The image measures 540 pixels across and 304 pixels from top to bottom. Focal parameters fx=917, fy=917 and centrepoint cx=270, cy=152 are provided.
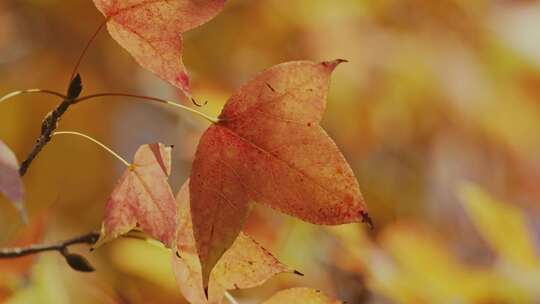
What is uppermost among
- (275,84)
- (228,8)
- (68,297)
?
(228,8)

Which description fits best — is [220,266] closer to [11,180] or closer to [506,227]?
[11,180]

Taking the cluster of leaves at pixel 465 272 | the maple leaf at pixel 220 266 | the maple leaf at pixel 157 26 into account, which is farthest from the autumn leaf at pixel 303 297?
the cluster of leaves at pixel 465 272

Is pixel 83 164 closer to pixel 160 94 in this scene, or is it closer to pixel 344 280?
pixel 160 94

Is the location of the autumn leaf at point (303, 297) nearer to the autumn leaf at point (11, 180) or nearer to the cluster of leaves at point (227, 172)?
the cluster of leaves at point (227, 172)

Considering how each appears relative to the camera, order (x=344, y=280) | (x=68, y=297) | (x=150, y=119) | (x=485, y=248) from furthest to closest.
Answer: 1. (x=485, y=248)
2. (x=150, y=119)
3. (x=344, y=280)
4. (x=68, y=297)

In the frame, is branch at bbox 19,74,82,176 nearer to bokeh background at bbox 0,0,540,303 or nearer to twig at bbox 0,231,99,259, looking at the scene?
twig at bbox 0,231,99,259

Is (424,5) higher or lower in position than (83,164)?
higher

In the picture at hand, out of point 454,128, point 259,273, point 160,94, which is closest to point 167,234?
point 259,273

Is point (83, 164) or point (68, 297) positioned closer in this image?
point (68, 297)
